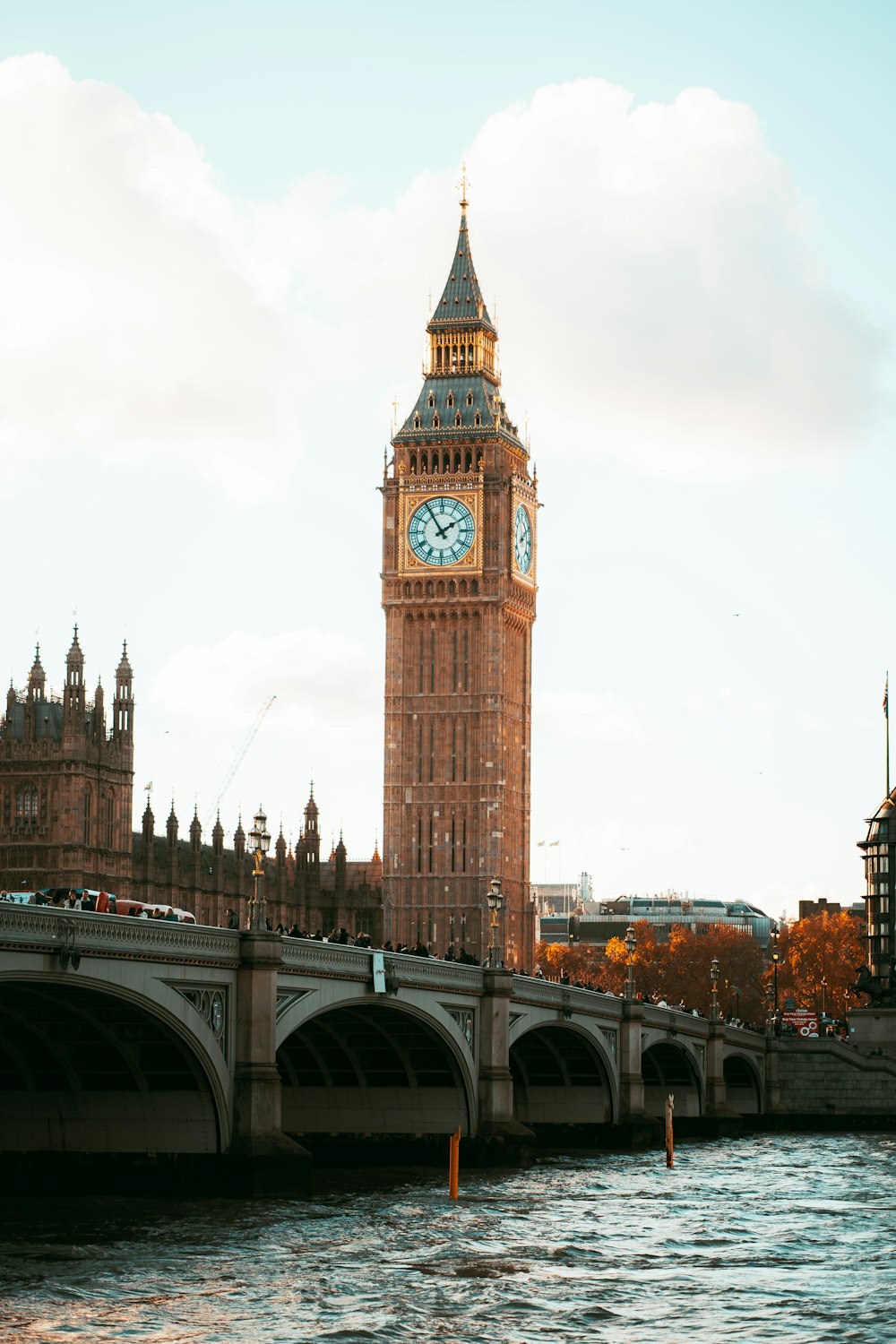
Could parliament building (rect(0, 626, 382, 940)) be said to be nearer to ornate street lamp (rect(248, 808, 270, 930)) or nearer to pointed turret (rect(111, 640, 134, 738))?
pointed turret (rect(111, 640, 134, 738))

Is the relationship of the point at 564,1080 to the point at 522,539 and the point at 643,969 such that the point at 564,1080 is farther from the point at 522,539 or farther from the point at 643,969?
the point at 643,969

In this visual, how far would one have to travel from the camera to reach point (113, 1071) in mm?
53062

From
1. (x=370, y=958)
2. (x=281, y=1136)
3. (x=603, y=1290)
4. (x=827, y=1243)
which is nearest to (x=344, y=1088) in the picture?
(x=370, y=958)

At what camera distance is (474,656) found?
500 ft

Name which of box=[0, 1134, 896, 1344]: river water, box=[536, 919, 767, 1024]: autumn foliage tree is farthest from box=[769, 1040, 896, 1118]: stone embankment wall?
box=[0, 1134, 896, 1344]: river water

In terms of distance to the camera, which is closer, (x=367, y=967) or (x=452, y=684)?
(x=367, y=967)

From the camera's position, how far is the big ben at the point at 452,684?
150 metres

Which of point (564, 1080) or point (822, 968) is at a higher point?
point (822, 968)

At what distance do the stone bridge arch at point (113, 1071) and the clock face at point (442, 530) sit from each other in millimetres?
100208

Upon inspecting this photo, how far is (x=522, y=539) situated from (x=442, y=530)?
20.8 ft

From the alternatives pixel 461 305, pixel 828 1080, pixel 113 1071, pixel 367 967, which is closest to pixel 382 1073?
pixel 367 967

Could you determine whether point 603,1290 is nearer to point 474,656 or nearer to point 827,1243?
point 827,1243

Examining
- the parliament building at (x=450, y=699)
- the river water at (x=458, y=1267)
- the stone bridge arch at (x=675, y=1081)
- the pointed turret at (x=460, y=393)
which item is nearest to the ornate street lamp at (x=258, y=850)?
the river water at (x=458, y=1267)

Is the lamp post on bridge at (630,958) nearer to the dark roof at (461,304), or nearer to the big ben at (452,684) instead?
the big ben at (452,684)
